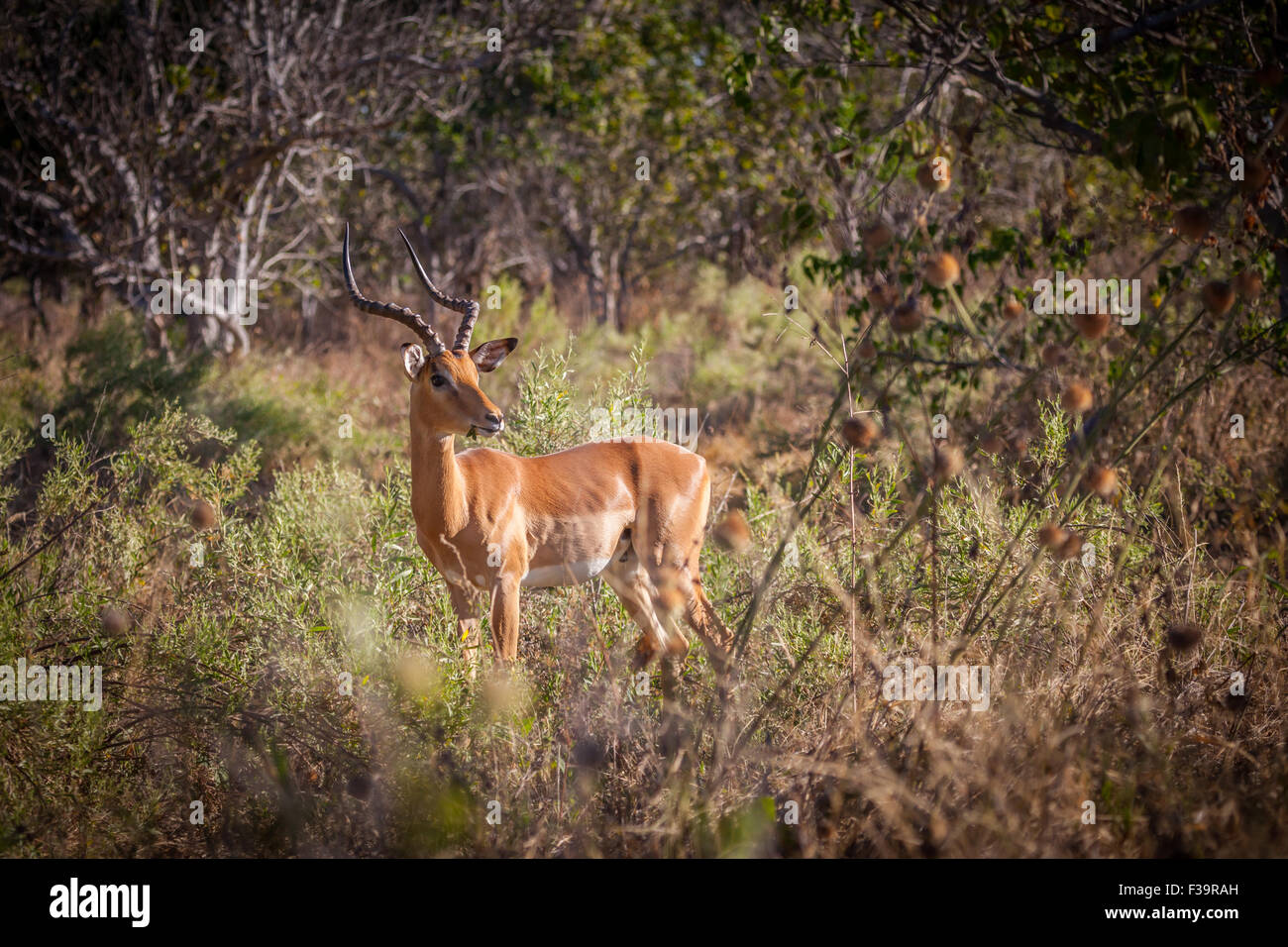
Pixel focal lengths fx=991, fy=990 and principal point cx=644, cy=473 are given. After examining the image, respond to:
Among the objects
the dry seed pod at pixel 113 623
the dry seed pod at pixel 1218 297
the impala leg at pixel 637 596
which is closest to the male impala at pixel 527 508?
the impala leg at pixel 637 596

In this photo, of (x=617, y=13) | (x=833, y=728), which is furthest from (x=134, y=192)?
(x=833, y=728)

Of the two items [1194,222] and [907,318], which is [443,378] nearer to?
[907,318]

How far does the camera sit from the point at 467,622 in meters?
4.57

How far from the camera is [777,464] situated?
7.05 metres

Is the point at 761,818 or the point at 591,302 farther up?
the point at 591,302

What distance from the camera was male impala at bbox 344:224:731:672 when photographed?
452 cm

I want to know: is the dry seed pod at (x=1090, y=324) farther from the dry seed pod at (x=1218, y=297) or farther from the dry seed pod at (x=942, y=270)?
the dry seed pod at (x=942, y=270)

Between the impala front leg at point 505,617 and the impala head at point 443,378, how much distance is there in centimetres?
71

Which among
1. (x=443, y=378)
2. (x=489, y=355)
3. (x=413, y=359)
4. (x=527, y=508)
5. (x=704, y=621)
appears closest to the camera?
(x=443, y=378)

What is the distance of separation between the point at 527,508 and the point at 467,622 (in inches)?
25.0

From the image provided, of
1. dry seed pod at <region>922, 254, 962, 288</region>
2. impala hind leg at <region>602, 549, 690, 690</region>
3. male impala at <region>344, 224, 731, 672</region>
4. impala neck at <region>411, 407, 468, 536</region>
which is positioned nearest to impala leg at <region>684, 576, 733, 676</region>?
male impala at <region>344, 224, 731, 672</region>

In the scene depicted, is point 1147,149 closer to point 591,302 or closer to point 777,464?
point 777,464

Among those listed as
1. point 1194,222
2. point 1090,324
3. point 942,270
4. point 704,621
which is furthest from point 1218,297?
point 704,621
